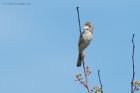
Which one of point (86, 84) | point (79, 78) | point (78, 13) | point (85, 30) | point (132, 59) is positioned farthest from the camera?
point (85, 30)

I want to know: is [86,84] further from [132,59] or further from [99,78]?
[132,59]

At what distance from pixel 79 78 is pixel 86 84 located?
0.55m

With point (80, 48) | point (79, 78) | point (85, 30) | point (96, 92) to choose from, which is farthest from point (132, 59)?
point (85, 30)

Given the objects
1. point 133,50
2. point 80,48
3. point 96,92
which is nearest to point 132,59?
point 133,50

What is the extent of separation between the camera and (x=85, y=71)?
20.2 ft

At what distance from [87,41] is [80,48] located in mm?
610

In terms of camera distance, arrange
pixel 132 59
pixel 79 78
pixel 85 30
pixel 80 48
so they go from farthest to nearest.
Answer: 1. pixel 85 30
2. pixel 80 48
3. pixel 79 78
4. pixel 132 59

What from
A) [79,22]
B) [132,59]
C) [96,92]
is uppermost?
[79,22]

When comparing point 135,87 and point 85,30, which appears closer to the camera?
point 135,87

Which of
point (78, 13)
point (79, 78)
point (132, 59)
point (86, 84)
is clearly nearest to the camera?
point (132, 59)

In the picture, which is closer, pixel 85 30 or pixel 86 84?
pixel 86 84

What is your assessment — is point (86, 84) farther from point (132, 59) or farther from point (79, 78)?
point (132, 59)

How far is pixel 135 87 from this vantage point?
5664 millimetres

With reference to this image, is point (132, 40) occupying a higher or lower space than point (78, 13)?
lower
